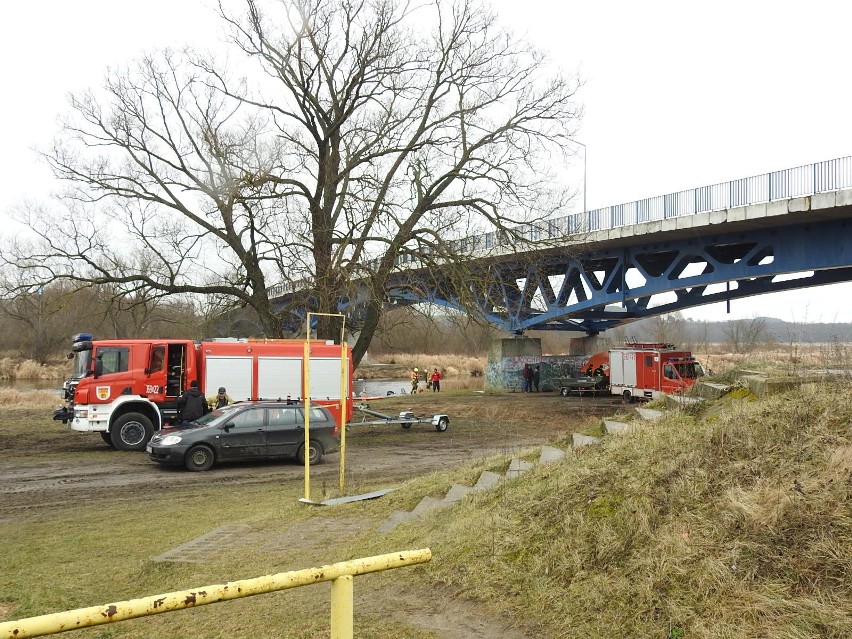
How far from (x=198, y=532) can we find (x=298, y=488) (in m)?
3.90

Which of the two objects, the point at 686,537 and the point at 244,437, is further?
the point at 244,437

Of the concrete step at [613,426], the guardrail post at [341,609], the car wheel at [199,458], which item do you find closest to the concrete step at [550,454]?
the concrete step at [613,426]

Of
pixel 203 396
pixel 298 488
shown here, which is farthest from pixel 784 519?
pixel 203 396

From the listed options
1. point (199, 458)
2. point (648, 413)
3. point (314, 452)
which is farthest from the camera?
point (314, 452)

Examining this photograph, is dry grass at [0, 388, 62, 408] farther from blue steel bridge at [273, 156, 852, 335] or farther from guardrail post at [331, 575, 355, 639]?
guardrail post at [331, 575, 355, 639]

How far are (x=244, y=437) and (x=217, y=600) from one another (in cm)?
1374

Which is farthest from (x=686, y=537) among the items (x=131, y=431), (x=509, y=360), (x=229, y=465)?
(x=509, y=360)

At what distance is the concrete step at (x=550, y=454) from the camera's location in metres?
8.94

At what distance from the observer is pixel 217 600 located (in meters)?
2.78

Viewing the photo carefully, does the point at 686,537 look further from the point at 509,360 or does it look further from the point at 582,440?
the point at 509,360

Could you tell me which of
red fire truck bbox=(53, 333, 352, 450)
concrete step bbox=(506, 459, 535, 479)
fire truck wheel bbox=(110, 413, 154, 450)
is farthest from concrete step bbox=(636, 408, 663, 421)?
fire truck wheel bbox=(110, 413, 154, 450)

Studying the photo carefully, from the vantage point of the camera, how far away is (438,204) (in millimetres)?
23859

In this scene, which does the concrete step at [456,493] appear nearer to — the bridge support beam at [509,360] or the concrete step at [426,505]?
the concrete step at [426,505]

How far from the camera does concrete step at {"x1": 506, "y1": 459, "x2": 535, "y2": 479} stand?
28.1ft
